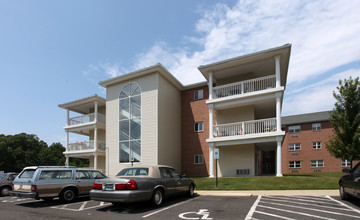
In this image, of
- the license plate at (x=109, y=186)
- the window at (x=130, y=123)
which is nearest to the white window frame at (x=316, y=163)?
the window at (x=130, y=123)

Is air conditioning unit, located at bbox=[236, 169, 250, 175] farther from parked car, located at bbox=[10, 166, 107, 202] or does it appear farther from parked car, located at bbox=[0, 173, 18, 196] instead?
parked car, located at bbox=[0, 173, 18, 196]

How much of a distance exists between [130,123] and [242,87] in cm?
975

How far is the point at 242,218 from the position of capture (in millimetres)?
6422

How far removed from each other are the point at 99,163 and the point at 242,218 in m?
22.5

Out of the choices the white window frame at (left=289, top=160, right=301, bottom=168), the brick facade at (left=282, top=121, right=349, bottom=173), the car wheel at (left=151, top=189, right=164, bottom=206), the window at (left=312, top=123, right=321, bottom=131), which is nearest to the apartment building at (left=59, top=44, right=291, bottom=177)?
the car wheel at (left=151, top=189, right=164, bottom=206)

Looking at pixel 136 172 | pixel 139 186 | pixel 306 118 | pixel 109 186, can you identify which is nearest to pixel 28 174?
pixel 109 186

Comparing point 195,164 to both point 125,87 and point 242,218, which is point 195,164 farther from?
point 242,218

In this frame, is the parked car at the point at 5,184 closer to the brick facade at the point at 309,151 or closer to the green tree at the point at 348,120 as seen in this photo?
the green tree at the point at 348,120

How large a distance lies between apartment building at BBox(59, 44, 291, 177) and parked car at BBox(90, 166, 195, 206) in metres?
9.38

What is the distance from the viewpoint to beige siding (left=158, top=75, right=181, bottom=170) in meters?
20.1

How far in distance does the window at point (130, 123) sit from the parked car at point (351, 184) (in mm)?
14596

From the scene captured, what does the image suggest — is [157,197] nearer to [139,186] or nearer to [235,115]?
[139,186]

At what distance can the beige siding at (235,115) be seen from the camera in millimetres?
19703

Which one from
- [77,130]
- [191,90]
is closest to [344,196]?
[191,90]
